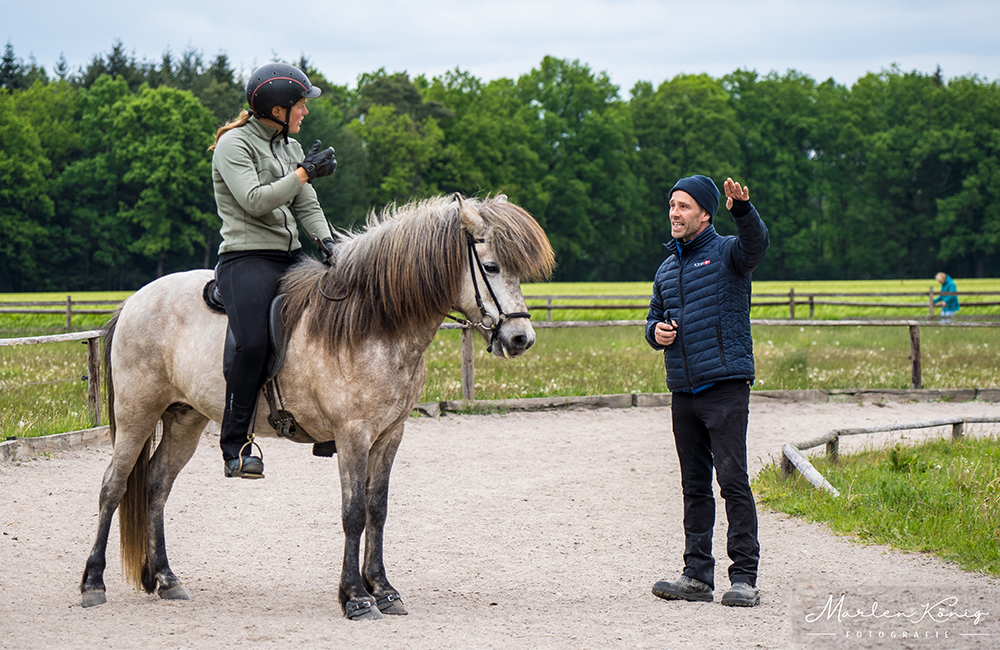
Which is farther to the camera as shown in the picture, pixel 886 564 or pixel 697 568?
pixel 886 564

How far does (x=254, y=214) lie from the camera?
4492 mm

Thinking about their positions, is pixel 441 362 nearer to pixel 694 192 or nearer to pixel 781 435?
pixel 781 435

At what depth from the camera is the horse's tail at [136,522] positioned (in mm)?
4918

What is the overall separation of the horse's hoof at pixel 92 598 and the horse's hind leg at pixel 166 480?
249 mm

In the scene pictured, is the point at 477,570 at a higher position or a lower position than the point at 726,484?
lower

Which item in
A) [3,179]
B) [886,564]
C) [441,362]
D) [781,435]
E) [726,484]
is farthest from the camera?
[3,179]

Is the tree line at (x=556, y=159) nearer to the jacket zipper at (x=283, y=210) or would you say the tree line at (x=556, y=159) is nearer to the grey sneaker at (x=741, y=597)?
the jacket zipper at (x=283, y=210)

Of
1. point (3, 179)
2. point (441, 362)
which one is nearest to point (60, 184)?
point (3, 179)

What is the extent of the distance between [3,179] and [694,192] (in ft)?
180

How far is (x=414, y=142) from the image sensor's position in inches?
2315

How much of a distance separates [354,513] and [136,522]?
143 centimetres

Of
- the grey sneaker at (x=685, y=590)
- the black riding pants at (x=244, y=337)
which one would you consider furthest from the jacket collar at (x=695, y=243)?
the black riding pants at (x=244, y=337)

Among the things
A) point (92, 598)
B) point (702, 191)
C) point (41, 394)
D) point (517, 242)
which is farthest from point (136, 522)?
point (41, 394)

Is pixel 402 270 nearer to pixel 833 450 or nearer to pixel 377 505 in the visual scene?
Answer: pixel 377 505
